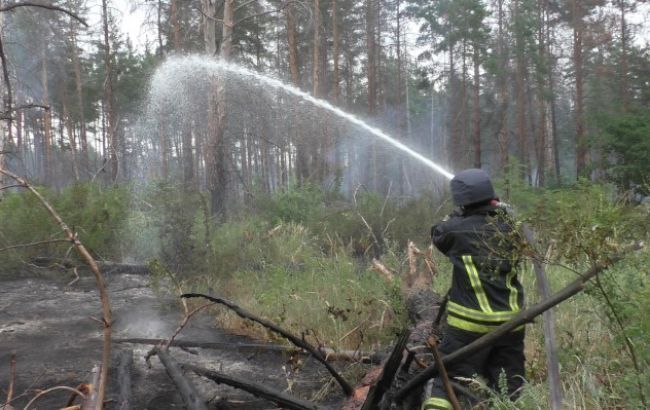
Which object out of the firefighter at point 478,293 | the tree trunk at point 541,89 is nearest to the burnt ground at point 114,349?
the firefighter at point 478,293

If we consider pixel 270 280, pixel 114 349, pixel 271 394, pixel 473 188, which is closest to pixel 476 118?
pixel 270 280

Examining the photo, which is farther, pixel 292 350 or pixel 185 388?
pixel 292 350

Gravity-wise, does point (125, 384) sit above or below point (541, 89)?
below

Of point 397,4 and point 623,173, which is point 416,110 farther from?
point 623,173

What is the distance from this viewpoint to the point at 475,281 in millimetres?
2938

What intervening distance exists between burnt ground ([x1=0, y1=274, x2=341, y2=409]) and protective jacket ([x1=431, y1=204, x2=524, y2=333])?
133 centimetres

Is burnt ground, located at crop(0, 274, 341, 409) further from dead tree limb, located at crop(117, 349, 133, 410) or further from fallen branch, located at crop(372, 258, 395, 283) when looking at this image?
fallen branch, located at crop(372, 258, 395, 283)

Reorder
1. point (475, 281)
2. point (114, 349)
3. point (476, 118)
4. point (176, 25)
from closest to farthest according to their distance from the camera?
point (475, 281), point (114, 349), point (176, 25), point (476, 118)

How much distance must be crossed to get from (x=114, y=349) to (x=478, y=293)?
139 inches

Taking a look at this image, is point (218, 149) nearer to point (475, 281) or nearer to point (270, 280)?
point (270, 280)

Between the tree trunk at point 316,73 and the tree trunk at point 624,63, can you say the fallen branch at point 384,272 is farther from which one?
the tree trunk at point 624,63

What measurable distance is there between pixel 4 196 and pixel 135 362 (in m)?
7.12

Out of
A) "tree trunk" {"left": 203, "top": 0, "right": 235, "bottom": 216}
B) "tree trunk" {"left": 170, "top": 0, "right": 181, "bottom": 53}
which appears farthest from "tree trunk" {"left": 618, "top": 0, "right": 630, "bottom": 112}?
"tree trunk" {"left": 170, "top": 0, "right": 181, "bottom": 53}

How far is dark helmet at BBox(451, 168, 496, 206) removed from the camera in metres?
3.10
